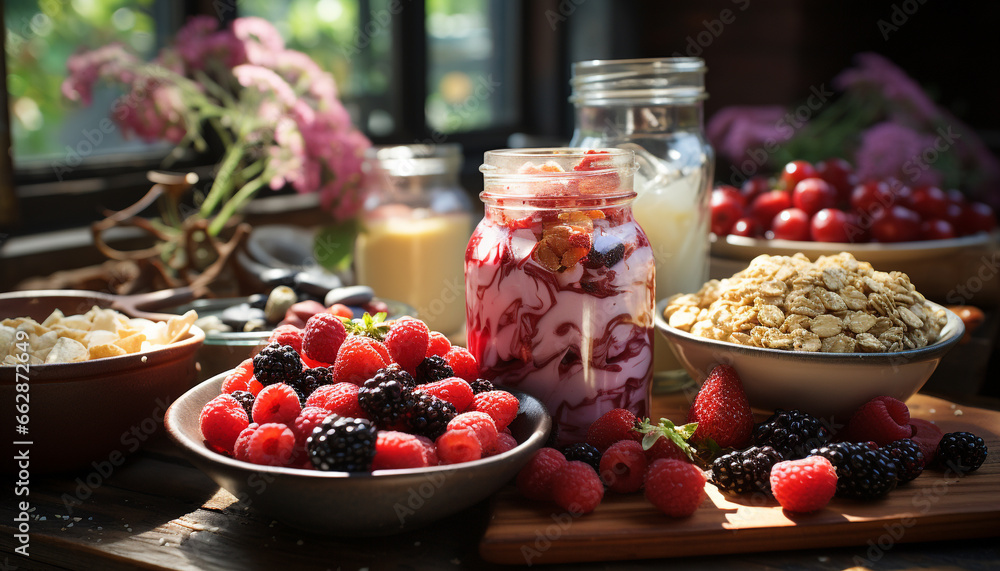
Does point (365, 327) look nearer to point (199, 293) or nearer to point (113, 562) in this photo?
point (113, 562)

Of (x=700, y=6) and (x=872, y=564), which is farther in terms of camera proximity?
(x=700, y=6)

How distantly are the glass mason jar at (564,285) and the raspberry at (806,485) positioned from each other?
Answer: 0.79ft

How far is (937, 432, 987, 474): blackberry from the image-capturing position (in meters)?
0.94

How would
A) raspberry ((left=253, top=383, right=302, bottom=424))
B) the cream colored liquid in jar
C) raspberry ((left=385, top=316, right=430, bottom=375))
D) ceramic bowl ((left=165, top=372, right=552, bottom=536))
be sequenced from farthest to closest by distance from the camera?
the cream colored liquid in jar
raspberry ((left=385, top=316, right=430, bottom=375))
raspberry ((left=253, top=383, right=302, bottom=424))
ceramic bowl ((left=165, top=372, right=552, bottom=536))

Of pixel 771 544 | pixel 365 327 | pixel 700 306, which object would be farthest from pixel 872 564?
pixel 365 327

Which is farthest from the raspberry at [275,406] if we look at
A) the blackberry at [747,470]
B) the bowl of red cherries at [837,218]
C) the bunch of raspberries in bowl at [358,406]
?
the bowl of red cherries at [837,218]

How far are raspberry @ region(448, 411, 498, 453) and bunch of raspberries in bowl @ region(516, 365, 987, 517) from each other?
3.2 inches

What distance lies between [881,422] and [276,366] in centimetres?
73

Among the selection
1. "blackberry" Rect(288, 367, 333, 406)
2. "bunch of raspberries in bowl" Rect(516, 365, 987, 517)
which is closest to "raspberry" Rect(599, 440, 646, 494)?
"bunch of raspberries in bowl" Rect(516, 365, 987, 517)

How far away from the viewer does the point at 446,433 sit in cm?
80

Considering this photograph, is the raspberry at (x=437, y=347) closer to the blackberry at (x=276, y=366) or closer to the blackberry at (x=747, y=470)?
the blackberry at (x=276, y=366)

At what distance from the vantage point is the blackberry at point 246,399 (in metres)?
0.89

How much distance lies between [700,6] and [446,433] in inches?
125

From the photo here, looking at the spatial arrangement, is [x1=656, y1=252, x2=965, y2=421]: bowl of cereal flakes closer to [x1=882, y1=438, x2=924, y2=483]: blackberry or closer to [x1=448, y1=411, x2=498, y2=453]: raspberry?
[x1=882, y1=438, x2=924, y2=483]: blackberry
